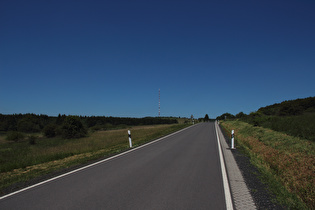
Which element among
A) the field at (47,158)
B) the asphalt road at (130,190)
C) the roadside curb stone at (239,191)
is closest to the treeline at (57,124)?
the field at (47,158)

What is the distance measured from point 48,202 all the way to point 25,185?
1.81m

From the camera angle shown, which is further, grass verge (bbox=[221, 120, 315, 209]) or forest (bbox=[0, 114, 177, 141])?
forest (bbox=[0, 114, 177, 141])

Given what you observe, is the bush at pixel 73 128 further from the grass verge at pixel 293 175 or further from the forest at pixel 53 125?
the grass verge at pixel 293 175

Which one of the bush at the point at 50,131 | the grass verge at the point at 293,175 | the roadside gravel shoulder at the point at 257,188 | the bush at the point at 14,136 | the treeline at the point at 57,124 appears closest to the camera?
the roadside gravel shoulder at the point at 257,188

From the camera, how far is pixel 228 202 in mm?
3693

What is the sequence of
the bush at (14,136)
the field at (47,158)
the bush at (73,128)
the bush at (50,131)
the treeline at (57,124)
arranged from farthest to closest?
the bush at (50,131), the treeline at (57,124), the bush at (73,128), the bush at (14,136), the field at (47,158)

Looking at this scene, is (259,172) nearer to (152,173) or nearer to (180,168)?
(180,168)

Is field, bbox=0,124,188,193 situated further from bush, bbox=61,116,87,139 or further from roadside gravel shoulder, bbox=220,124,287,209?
bush, bbox=61,116,87,139

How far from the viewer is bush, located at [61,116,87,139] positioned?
32688 mm

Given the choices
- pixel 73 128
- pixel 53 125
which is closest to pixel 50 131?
pixel 53 125

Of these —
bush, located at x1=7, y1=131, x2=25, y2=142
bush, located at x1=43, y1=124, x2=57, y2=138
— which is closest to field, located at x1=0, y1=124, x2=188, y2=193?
bush, located at x1=7, y1=131, x2=25, y2=142

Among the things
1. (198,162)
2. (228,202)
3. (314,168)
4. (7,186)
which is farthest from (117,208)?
(314,168)

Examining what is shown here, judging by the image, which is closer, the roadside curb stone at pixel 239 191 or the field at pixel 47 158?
the roadside curb stone at pixel 239 191

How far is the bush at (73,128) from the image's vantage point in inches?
1287
